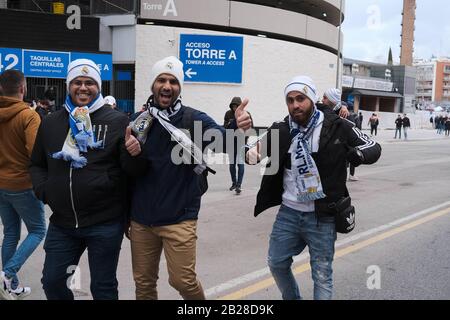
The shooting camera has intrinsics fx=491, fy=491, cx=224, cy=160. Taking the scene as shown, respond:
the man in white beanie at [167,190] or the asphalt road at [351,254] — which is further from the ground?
the man in white beanie at [167,190]

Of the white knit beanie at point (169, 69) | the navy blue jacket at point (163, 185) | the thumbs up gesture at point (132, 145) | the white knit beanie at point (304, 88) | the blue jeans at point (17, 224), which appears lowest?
the blue jeans at point (17, 224)

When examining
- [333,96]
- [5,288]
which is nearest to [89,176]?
[5,288]

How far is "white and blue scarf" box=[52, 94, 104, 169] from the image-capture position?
3.16m

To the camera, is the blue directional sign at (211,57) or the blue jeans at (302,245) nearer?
the blue jeans at (302,245)

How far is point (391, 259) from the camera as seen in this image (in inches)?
222

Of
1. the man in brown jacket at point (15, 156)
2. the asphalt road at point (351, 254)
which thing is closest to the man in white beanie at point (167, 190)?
the asphalt road at point (351, 254)

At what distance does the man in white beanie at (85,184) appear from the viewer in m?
3.17

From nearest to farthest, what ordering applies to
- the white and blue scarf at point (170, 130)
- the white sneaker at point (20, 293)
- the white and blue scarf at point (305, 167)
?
the white and blue scarf at point (170, 130)
the white and blue scarf at point (305, 167)
the white sneaker at point (20, 293)

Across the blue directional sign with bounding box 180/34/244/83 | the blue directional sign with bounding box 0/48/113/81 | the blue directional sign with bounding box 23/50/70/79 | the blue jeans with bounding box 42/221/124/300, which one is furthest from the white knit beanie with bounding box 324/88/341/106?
the blue directional sign with bounding box 180/34/244/83

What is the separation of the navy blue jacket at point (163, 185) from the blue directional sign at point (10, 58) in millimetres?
19321

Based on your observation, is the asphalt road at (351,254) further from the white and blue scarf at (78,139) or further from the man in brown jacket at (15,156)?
the white and blue scarf at (78,139)

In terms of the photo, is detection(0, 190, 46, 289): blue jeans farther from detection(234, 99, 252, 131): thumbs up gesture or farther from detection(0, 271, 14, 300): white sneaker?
detection(234, 99, 252, 131): thumbs up gesture

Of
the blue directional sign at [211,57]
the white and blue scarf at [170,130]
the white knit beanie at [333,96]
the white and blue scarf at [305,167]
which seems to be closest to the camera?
the white and blue scarf at [170,130]
